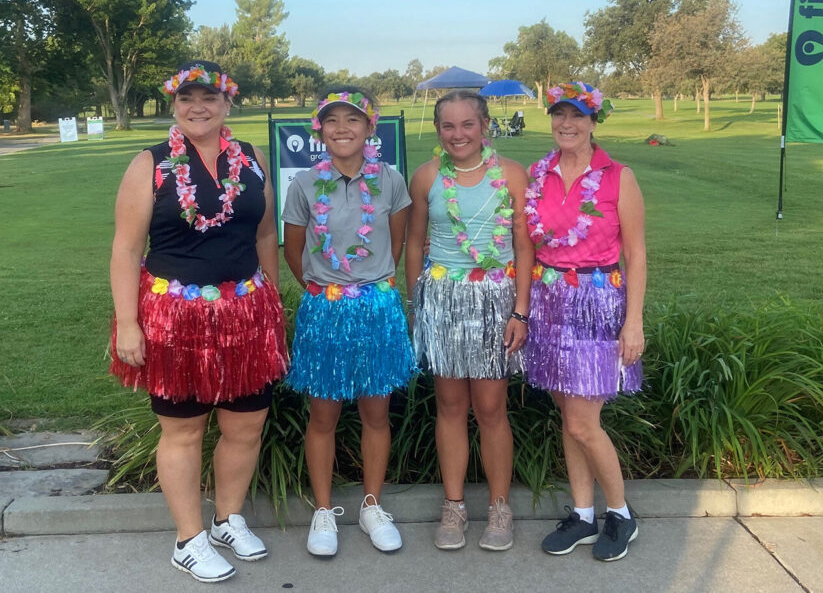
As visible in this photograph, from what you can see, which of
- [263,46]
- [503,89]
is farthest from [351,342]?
[263,46]

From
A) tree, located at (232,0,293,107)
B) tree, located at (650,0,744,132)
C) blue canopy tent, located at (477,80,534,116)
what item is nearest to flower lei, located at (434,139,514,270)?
blue canopy tent, located at (477,80,534,116)

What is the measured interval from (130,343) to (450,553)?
153 cm

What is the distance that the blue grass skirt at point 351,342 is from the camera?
293 cm

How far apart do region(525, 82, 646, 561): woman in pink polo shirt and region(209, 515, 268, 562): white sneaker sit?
1.31 meters

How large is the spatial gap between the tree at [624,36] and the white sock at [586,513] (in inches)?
1871

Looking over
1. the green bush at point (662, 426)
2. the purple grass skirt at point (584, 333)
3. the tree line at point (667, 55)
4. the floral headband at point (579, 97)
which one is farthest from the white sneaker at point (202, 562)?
the tree line at point (667, 55)

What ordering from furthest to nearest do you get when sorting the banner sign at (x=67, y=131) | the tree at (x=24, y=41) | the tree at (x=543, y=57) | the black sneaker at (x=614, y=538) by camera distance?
the tree at (x=543, y=57), the tree at (x=24, y=41), the banner sign at (x=67, y=131), the black sneaker at (x=614, y=538)

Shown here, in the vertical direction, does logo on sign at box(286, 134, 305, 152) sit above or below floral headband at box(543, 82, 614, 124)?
below

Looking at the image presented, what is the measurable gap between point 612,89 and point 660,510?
5341 cm

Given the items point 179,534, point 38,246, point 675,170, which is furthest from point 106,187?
point 179,534

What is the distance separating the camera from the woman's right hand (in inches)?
106

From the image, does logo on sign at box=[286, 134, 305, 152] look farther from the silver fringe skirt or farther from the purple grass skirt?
the purple grass skirt

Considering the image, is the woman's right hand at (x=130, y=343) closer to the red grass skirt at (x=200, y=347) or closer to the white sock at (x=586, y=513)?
the red grass skirt at (x=200, y=347)

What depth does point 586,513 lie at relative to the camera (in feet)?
10.2
